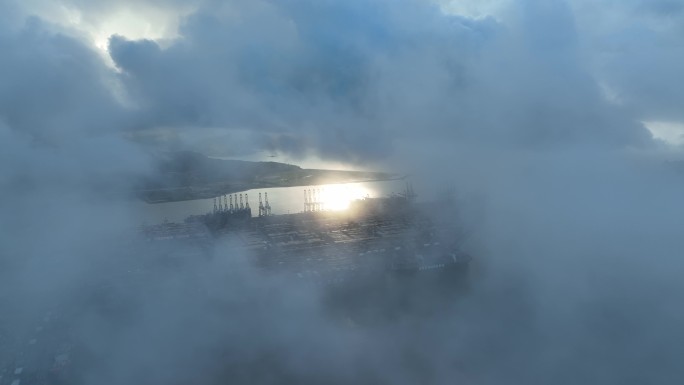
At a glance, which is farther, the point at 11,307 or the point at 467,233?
the point at 467,233

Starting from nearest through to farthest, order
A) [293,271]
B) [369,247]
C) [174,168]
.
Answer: [293,271] < [369,247] < [174,168]

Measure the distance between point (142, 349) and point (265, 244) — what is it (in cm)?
1238

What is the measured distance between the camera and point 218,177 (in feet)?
153

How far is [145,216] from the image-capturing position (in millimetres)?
34875

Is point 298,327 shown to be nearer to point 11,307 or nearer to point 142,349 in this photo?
point 142,349

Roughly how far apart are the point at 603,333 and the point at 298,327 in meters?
9.75

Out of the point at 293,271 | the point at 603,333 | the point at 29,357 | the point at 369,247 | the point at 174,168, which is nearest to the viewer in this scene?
the point at 29,357

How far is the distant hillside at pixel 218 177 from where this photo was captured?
124 ft

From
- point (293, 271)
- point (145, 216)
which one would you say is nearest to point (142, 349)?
point (293, 271)

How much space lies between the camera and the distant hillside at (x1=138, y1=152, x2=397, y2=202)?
→ 1483 inches

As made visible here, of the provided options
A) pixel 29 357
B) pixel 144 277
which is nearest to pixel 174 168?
pixel 144 277

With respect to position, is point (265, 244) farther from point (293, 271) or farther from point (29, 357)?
point (29, 357)

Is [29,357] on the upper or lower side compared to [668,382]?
upper

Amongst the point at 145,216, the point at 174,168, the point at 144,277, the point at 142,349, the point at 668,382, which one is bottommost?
the point at 668,382
